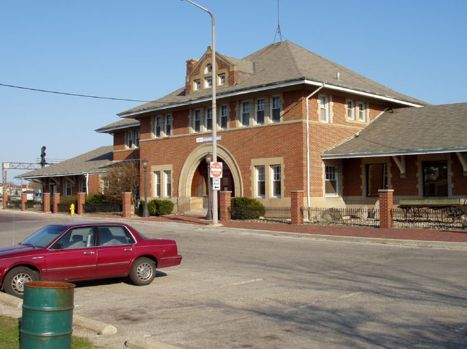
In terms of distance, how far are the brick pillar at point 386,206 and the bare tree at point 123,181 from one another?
2227 cm

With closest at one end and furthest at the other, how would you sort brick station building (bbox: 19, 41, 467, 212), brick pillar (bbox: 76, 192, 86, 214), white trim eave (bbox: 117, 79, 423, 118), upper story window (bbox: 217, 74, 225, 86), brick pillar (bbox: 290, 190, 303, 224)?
brick pillar (bbox: 290, 190, 303, 224)
brick station building (bbox: 19, 41, 467, 212)
white trim eave (bbox: 117, 79, 423, 118)
upper story window (bbox: 217, 74, 225, 86)
brick pillar (bbox: 76, 192, 86, 214)

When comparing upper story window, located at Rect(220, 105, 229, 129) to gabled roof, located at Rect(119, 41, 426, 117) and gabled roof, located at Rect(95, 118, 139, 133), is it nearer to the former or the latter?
gabled roof, located at Rect(119, 41, 426, 117)

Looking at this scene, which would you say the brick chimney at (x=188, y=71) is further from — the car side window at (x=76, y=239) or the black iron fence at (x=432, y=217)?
the car side window at (x=76, y=239)

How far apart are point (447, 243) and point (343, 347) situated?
1277 centimetres

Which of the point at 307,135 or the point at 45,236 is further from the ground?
the point at 307,135

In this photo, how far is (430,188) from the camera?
96.2ft

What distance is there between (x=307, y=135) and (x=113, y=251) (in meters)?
20.1

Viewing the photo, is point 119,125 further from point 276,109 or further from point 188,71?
point 276,109

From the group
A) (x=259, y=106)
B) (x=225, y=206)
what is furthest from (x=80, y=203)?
(x=259, y=106)

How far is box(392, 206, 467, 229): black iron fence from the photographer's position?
24498mm

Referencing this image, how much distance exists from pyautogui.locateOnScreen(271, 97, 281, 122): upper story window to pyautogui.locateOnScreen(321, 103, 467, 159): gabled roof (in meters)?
3.28

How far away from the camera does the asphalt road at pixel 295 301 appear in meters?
7.41

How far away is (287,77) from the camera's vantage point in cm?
3066

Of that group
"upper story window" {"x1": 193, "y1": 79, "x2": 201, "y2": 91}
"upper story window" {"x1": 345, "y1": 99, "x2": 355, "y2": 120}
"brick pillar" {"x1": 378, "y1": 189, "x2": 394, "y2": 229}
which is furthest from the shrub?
"upper story window" {"x1": 193, "y1": 79, "x2": 201, "y2": 91}
